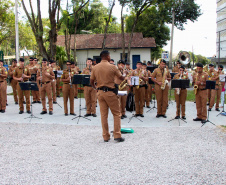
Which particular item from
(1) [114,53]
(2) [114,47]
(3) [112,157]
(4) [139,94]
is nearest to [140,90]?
(4) [139,94]

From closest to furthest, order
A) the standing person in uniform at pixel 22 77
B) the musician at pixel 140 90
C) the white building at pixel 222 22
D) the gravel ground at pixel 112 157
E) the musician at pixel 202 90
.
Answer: the gravel ground at pixel 112 157, the musician at pixel 202 90, the musician at pixel 140 90, the standing person in uniform at pixel 22 77, the white building at pixel 222 22

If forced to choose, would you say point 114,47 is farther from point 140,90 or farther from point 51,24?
point 140,90

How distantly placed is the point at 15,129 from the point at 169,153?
198 inches

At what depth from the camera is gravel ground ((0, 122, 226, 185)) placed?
15.5 ft

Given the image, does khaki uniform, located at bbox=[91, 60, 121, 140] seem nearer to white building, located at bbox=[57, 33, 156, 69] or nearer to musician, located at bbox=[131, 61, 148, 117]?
musician, located at bbox=[131, 61, 148, 117]

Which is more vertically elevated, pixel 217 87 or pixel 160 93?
pixel 217 87

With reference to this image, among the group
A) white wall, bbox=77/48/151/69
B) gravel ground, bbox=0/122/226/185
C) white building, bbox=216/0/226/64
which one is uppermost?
white building, bbox=216/0/226/64

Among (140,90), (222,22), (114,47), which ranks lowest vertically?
(140,90)

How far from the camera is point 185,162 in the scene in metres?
5.43

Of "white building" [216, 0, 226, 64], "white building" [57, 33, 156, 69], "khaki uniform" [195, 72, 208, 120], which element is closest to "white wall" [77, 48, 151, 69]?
"white building" [57, 33, 156, 69]

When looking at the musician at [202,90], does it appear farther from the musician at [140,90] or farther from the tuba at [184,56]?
the tuba at [184,56]

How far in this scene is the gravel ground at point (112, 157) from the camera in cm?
471

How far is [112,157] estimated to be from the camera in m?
5.78

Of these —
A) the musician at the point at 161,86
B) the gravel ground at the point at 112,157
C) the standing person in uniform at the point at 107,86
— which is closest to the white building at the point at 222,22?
the musician at the point at 161,86
